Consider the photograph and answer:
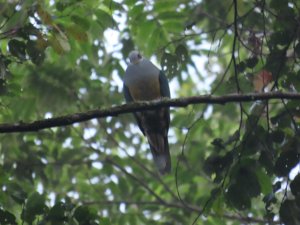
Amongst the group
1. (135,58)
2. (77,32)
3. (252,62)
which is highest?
(135,58)

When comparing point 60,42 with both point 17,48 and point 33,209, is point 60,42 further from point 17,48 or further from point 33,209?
point 33,209

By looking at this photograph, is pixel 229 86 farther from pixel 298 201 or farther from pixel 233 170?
pixel 298 201

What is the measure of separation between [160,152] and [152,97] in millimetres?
476

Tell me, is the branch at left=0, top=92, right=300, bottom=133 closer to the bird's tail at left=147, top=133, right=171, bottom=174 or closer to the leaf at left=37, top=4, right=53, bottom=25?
the leaf at left=37, top=4, right=53, bottom=25

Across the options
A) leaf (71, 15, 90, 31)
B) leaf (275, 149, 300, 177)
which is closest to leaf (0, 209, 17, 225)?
leaf (71, 15, 90, 31)

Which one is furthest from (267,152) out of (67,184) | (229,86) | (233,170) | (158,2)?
(67,184)

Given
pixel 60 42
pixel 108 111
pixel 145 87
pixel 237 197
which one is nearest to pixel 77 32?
pixel 60 42

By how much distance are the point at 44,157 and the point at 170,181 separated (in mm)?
1537

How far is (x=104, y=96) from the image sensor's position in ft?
21.8

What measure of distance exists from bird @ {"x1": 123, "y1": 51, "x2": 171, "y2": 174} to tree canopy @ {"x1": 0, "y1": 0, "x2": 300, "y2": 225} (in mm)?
207

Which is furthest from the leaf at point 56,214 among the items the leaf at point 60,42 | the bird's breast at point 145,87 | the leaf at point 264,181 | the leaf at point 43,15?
the bird's breast at point 145,87

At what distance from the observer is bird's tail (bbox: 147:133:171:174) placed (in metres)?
5.17

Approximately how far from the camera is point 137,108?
348cm

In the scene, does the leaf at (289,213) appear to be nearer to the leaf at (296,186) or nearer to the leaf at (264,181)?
the leaf at (296,186)
